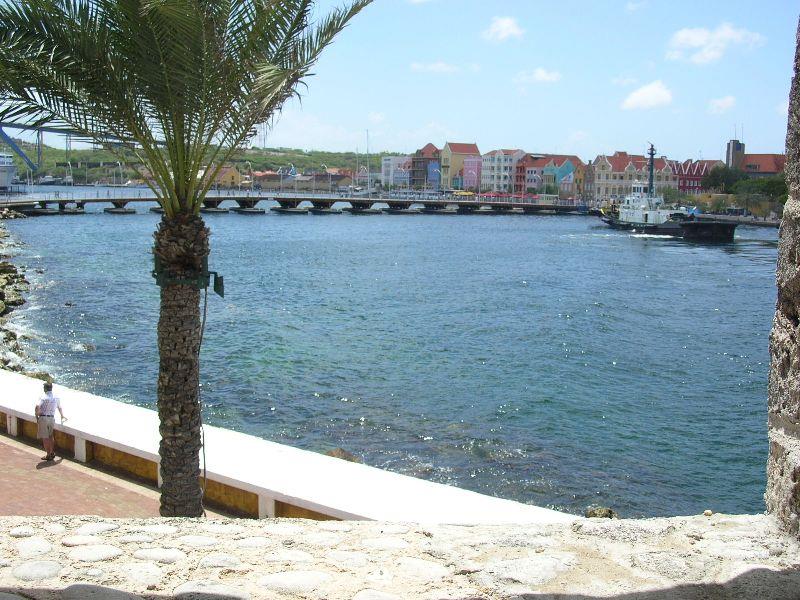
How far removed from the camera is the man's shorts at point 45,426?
10008 millimetres

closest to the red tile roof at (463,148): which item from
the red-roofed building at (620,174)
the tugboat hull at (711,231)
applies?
the red-roofed building at (620,174)

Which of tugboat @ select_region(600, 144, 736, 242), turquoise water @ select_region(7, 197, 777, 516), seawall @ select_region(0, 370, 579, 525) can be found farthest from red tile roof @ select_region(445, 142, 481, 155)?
seawall @ select_region(0, 370, 579, 525)

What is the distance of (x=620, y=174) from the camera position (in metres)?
134

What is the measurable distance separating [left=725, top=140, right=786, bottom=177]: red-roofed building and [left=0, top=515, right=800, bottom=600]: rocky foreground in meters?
136

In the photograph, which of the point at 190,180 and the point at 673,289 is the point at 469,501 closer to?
the point at 190,180

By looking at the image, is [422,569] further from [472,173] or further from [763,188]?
[472,173]

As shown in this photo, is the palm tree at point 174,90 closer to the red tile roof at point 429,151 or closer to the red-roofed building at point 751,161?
the red-roofed building at point 751,161

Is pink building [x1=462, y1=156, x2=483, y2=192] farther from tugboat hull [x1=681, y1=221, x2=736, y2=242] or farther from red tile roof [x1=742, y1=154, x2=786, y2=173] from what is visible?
tugboat hull [x1=681, y1=221, x2=736, y2=242]

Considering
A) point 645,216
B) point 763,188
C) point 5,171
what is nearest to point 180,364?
point 645,216

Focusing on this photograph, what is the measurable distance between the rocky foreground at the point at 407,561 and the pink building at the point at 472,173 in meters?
155

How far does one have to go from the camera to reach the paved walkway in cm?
854

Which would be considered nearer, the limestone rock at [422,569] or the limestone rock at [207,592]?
the limestone rock at [207,592]

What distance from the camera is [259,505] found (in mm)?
8188

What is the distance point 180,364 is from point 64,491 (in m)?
3.10
